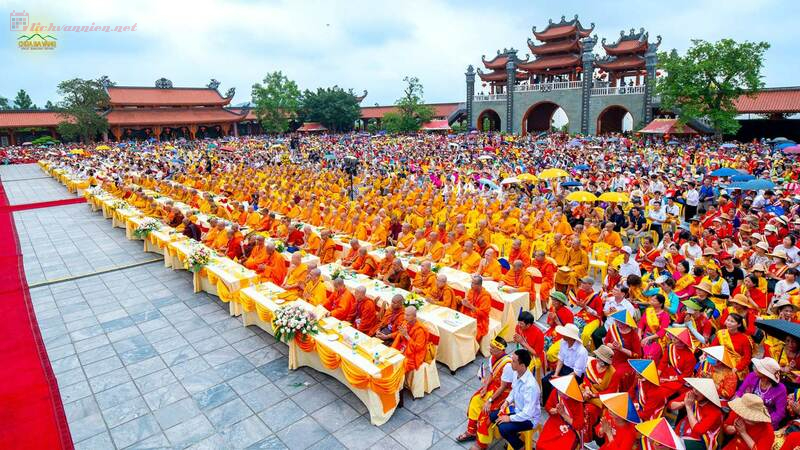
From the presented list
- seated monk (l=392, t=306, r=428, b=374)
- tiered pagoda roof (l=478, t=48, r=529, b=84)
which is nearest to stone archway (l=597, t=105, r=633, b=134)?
tiered pagoda roof (l=478, t=48, r=529, b=84)

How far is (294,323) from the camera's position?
21.5 ft

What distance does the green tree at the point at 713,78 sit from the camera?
84.7 ft

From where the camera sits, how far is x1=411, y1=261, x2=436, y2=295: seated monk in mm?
8219

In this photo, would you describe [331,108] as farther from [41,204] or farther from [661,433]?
[661,433]

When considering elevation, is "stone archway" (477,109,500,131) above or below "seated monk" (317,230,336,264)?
above

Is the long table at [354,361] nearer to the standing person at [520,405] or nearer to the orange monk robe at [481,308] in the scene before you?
the standing person at [520,405]

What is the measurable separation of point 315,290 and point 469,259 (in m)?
3.11

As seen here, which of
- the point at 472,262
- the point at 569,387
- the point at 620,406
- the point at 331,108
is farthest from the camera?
the point at 331,108

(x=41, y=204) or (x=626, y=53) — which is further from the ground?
(x=626, y=53)

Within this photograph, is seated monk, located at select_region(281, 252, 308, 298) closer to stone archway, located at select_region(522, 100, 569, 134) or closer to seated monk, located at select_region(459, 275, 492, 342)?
seated monk, located at select_region(459, 275, 492, 342)

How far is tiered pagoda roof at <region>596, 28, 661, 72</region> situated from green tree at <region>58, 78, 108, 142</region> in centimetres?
4889

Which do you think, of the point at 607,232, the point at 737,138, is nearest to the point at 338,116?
the point at 737,138

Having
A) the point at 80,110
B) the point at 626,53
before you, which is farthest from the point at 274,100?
the point at 626,53

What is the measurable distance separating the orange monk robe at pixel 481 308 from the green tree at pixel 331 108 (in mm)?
56380
